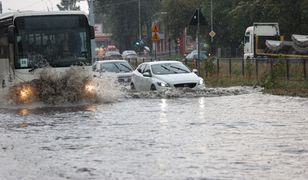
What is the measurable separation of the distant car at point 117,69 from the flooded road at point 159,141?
32.5ft

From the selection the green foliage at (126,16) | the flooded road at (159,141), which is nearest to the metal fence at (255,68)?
the flooded road at (159,141)

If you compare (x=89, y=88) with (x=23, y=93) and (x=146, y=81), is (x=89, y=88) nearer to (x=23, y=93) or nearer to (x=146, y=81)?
(x=23, y=93)

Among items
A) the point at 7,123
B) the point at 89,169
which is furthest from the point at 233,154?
the point at 7,123

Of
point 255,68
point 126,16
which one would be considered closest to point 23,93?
point 255,68

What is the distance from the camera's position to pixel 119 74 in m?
31.0

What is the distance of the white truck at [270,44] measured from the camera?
3891 centimetres

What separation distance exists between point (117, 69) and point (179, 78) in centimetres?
802

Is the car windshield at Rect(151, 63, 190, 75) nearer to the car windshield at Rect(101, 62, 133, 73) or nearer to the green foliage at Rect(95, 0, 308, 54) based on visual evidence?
the car windshield at Rect(101, 62, 133, 73)

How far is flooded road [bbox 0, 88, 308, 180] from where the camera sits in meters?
9.41

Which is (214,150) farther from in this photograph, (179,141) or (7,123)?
(7,123)

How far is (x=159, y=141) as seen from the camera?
1238 cm

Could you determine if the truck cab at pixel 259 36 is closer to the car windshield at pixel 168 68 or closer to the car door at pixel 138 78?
the car door at pixel 138 78

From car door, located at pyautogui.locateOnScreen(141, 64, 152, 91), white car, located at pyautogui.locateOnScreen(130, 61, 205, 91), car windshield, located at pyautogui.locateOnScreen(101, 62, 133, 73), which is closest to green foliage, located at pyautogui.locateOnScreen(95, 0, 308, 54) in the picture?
car windshield, located at pyautogui.locateOnScreen(101, 62, 133, 73)

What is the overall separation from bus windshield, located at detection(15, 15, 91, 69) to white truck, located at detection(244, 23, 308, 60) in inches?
690
